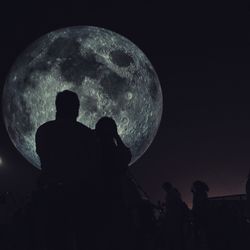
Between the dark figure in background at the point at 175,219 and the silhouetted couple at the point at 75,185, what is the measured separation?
4523 mm

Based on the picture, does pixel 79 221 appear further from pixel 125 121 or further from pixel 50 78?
pixel 50 78

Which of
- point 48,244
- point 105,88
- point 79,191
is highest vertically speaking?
point 105,88

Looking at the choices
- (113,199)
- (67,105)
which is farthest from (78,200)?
(67,105)

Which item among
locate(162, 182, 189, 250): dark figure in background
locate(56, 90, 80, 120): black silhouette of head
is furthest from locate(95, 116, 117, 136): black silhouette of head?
locate(162, 182, 189, 250): dark figure in background

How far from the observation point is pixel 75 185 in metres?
1.99

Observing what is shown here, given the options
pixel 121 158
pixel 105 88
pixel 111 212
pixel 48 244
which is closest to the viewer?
pixel 48 244

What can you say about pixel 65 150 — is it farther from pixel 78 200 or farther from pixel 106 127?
pixel 106 127

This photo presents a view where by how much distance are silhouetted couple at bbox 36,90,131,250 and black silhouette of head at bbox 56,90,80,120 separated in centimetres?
7

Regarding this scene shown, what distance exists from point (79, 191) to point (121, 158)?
569 millimetres

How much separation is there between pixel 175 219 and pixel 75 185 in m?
5.15

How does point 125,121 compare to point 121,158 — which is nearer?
point 121,158

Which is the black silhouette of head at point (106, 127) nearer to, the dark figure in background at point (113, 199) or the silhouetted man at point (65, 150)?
the dark figure in background at point (113, 199)

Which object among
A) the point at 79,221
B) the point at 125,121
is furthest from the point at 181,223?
the point at 79,221

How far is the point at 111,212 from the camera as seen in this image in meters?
2.06
